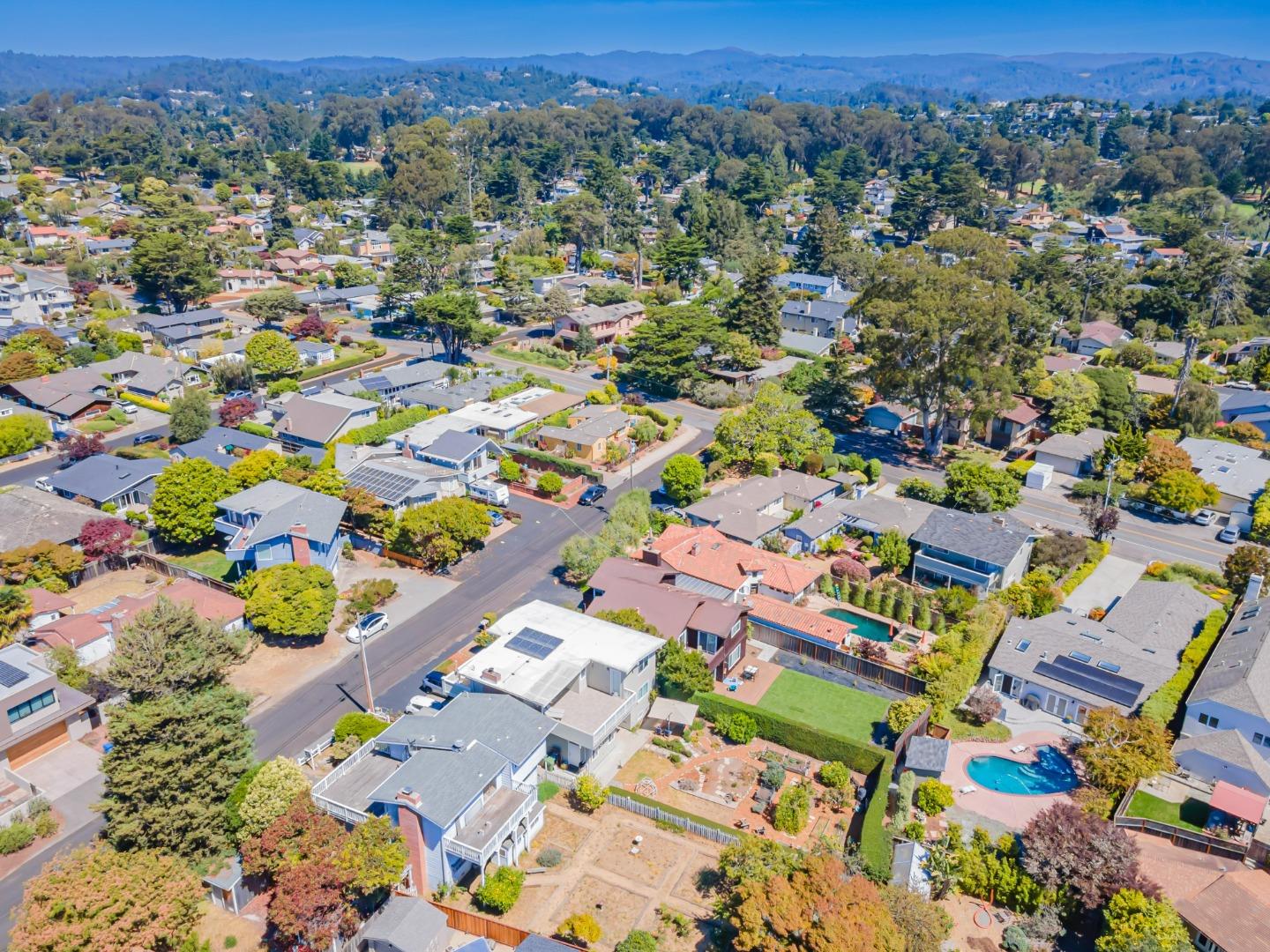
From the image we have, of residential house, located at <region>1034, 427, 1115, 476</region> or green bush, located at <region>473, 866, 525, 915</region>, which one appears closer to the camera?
green bush, located at <region>473, 866, 525, 915</region>

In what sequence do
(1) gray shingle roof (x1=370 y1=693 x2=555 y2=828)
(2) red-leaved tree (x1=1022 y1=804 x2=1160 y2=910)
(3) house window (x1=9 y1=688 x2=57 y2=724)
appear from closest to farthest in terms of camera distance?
(2) red-leaved tree (x1=1022 y1=804 x2=1160 y2=910) < (1) gray shingle roof (x1=370 y1=693 x2=555 y2=828) < (3) house window (x1=9 y1=688 x2=57 y2=724)

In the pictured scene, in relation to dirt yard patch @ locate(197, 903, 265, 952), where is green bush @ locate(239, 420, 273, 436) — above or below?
above

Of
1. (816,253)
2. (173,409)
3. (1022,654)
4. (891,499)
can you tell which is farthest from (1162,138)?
(173,409)

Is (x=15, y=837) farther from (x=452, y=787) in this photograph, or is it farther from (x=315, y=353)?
(x=315, y=353)

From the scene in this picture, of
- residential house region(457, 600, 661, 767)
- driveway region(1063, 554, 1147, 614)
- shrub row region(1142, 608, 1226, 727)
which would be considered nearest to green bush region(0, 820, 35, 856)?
residential house region(457, 600, 661, 767)

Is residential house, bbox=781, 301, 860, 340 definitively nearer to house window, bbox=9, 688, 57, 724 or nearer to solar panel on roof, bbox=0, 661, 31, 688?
house window, bbox=9, 688, 57, 724

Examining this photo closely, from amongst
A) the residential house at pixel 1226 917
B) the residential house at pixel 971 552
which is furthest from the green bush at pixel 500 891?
the residential house at pixel 971 552

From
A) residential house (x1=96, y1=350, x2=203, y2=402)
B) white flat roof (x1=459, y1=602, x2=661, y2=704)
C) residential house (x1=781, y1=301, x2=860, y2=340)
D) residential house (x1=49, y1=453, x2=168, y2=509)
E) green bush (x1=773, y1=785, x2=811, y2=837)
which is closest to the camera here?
green bush (x1=773, y1=785, x2=811, y2=837)
